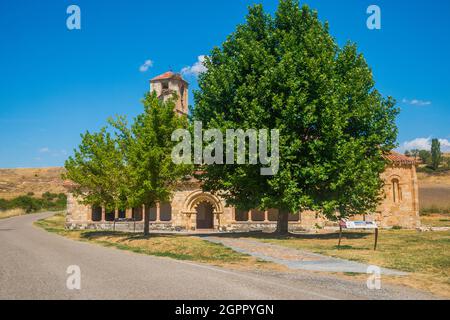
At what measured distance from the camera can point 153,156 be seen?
22.7 m

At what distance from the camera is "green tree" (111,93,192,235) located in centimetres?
2289

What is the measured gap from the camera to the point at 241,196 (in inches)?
973

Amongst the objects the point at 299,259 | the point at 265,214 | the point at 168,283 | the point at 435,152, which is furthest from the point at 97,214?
the point at 435,152

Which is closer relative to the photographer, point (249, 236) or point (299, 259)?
point (299, 259)

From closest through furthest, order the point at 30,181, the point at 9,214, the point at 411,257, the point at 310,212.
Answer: the point at 411,257, the point at 310,212, the point at 9,214, the point at 30,181

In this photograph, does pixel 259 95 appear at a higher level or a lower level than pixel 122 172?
higher

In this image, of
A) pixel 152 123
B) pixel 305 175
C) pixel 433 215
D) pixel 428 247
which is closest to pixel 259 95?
pixel 305 175

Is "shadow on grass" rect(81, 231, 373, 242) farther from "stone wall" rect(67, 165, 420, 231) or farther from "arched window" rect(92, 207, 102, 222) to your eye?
"arched window" rect(92, 207, 102, 222)

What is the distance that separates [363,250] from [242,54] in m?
13.5

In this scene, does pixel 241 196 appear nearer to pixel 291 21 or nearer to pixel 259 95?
pixel 259 95

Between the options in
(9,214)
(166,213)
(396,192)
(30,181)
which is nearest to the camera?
(396,192)

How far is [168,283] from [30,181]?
124 m

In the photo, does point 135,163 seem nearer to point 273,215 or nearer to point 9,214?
point 273,215

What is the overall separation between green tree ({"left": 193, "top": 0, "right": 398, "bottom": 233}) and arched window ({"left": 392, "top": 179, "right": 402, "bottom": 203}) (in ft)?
38.2
